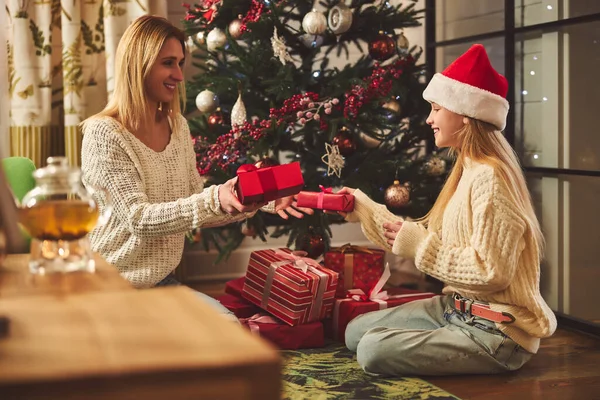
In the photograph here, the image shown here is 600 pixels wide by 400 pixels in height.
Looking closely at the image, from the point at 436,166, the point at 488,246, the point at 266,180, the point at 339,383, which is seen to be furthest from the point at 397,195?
the point at 266,180

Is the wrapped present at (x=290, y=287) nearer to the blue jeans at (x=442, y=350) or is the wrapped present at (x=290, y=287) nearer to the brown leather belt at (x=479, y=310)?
the blue jeans at (x=442, y=350)

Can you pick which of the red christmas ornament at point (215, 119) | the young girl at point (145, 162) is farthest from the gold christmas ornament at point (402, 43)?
the young girl at point (145, 162)

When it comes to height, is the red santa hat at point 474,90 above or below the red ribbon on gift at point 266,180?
above

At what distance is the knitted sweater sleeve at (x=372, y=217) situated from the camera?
269cm

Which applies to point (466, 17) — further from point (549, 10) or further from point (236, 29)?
point (236, 29)

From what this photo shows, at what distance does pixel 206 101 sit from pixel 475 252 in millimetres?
1463

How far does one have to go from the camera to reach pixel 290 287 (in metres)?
2.77

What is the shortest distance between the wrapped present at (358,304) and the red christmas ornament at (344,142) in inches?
21.8

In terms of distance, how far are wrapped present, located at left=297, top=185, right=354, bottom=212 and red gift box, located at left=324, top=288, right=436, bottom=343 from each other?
0.41 metres

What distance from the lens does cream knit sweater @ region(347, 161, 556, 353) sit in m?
2.32

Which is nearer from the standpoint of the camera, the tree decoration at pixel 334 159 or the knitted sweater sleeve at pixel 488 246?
the knitted sweater sleeve at pixel 488 246

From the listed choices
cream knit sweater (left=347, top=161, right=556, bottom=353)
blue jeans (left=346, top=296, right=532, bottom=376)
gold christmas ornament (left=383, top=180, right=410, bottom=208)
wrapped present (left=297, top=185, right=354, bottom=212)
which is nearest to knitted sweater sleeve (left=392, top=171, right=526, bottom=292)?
cream knit sweater (left=347, top=161, right=556, bottom=353)

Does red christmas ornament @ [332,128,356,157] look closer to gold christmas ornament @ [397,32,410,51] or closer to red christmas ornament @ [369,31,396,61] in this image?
red christmas ornament @ [369,31,396,61]

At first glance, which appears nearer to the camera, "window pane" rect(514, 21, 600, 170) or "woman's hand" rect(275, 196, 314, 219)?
"woman's hand" rect(275, 196, 314, 219)
